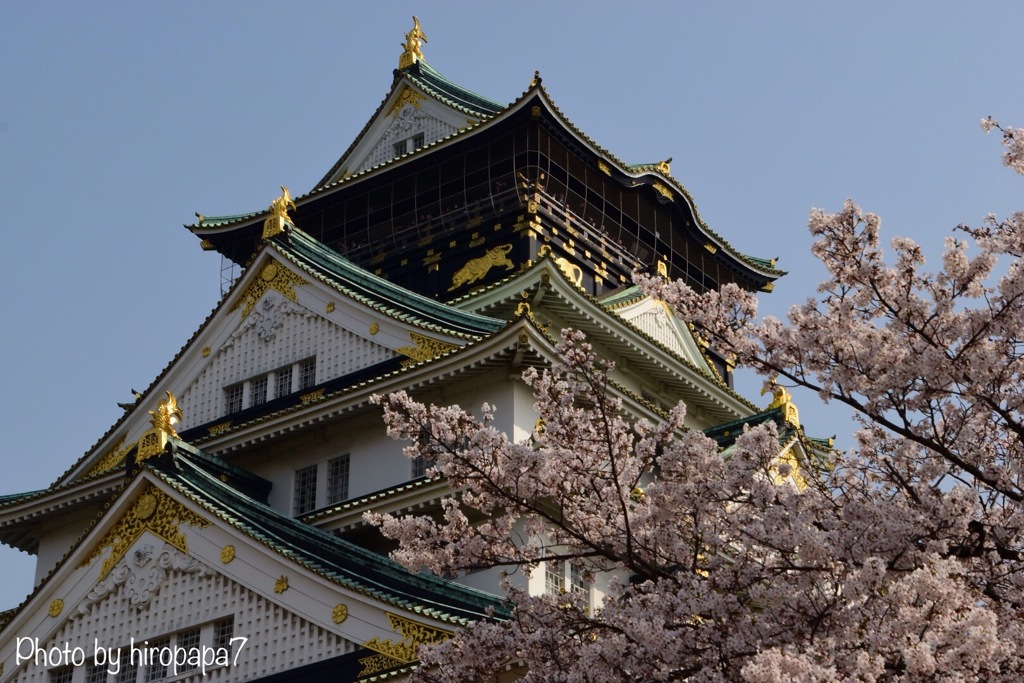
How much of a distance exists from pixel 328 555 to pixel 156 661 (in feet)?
11.5

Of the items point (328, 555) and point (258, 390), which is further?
point (258, 390)

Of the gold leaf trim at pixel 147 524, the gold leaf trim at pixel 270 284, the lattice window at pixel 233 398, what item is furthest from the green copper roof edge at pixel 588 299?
the gold leaf trim at pixel 147 524

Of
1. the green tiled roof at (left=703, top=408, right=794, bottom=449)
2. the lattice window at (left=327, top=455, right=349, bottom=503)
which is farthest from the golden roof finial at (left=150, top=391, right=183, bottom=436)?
the green tiled roof at (left=703, top=408, right=794, bottom=449)

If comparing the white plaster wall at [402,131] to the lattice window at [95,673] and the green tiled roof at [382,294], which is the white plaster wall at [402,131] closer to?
the green tiled roof at [382,294]

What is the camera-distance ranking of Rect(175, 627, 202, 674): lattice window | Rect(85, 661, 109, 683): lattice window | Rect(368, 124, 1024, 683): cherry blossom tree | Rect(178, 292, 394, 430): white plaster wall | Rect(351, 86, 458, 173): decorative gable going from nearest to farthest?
Rect(368, 124, 1024, 683): cherry blossom tree, Rect(175, 627, 202, 674): lattice window, Rect(85, 661, 109, 683): lattice window, Rect(178, 292, 394, 430): white plaster wall, Rect(351, 86, 458, 173): decorative gable

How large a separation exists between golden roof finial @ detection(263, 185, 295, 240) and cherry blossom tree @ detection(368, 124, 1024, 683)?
54.0 ft

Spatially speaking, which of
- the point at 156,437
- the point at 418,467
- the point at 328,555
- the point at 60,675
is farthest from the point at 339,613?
the point at 60,675

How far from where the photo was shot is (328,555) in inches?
901

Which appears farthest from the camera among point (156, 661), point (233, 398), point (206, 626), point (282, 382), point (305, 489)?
point (233, 398)

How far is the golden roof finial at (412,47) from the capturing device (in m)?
41.8

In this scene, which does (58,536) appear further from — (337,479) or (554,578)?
(554,578)

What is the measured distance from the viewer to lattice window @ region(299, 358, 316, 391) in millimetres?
30031

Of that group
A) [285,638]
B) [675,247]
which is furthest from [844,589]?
[675,247]

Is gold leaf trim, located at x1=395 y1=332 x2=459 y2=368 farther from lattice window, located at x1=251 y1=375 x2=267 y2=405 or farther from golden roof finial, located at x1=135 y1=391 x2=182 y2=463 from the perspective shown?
golden roof finial, located at x1=135 y1=391 x2=182 y2=463
